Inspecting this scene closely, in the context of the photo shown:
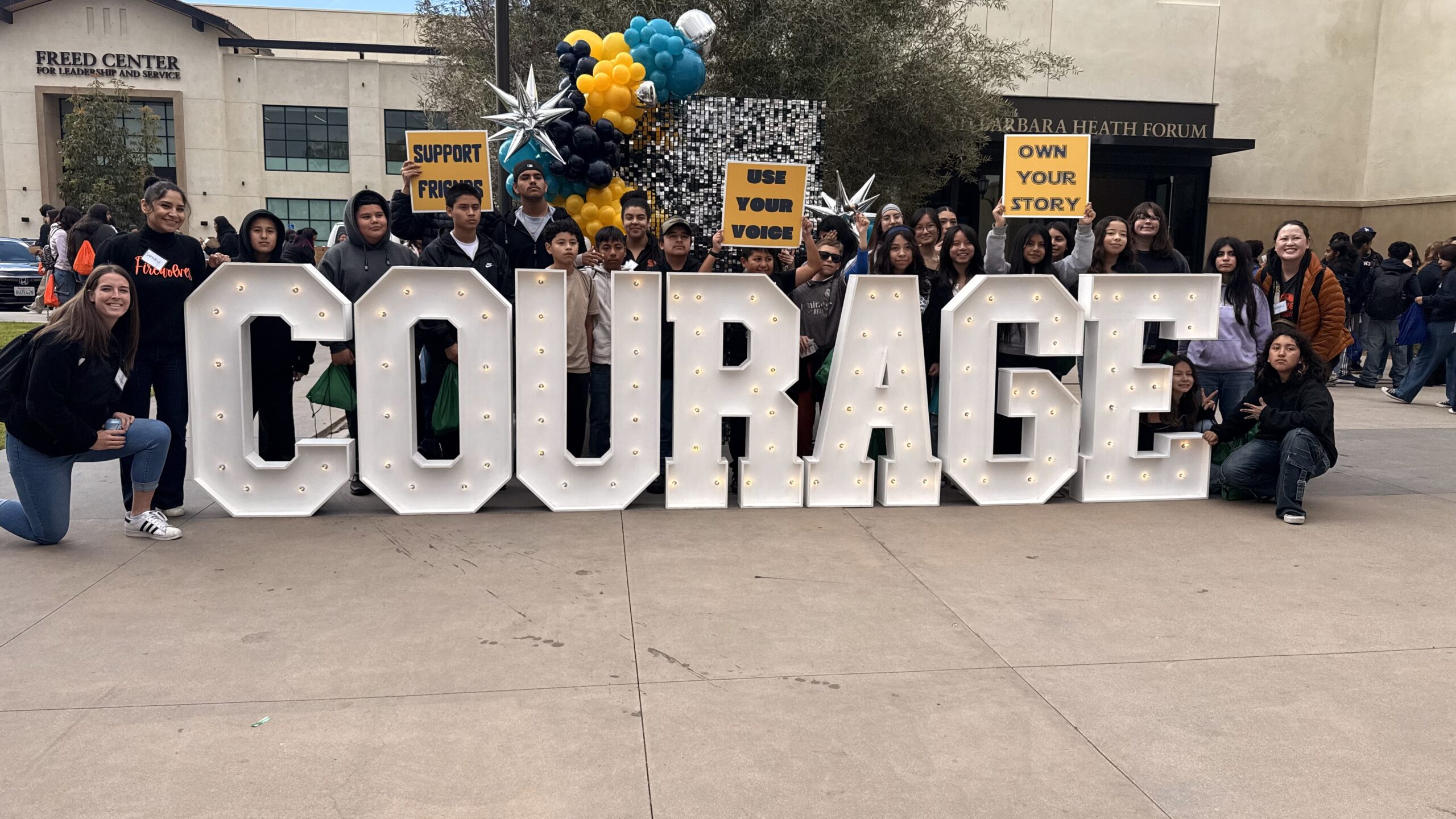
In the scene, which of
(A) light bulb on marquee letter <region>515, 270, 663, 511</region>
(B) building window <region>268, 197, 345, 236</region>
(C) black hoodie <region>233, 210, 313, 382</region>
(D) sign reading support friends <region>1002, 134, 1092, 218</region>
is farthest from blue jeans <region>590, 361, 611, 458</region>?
(B) building window <region>268, 197, 345, 236</region>

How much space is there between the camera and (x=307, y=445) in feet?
19.5

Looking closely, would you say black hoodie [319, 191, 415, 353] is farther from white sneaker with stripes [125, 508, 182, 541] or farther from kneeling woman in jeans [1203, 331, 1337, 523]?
kneeling woman in jeans [1203, 331, 1337, 523]

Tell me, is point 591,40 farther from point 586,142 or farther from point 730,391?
point 730,391

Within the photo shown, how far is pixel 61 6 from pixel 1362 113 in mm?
44579

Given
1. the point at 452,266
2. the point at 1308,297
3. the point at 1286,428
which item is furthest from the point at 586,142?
the point at 1286,428

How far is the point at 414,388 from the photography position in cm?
604

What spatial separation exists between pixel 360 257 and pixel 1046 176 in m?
4.34

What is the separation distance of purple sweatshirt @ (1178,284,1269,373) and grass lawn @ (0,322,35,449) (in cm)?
1405

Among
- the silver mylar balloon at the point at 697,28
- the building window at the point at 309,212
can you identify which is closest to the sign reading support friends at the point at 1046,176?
the silver mylar balloon at the point at 697,28

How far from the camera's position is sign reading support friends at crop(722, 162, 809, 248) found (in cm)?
652

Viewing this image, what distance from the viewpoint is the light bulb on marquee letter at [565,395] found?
5.99m

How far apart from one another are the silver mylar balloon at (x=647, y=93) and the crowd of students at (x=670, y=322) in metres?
2.32

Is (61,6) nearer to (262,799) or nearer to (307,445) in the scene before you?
(307,445)

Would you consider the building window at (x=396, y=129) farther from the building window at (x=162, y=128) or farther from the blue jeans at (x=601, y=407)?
the blue jeans at (x=601, y=407)
